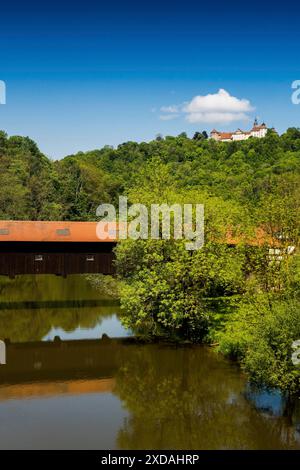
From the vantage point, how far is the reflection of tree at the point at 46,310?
85.8 ft

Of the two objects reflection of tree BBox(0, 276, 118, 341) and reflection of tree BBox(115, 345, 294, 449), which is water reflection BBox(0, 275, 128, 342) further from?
reflection of tree BBox(115, 345, 294, 449)

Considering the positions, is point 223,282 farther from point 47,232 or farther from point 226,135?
point 226,135

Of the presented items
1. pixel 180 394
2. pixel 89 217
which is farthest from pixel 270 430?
pixel 89 217

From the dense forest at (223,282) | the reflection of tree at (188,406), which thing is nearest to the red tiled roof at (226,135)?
the dense forest at (223,282)

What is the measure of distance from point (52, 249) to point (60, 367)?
9771 mm

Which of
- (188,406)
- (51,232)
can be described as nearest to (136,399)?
(188,406)

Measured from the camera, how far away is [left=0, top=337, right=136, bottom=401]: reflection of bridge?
17.6 metres

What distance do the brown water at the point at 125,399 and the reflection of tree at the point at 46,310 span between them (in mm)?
203

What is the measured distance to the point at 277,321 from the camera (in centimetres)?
1521

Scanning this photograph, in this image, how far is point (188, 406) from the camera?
15930 mm

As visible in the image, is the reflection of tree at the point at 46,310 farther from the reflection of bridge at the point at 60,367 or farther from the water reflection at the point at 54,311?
the reflection of bridge at the point at 60,367

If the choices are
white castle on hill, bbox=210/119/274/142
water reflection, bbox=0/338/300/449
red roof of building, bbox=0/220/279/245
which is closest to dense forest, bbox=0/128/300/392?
water reflection, bbox=0/338/300/449

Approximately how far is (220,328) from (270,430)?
8.95 metres
